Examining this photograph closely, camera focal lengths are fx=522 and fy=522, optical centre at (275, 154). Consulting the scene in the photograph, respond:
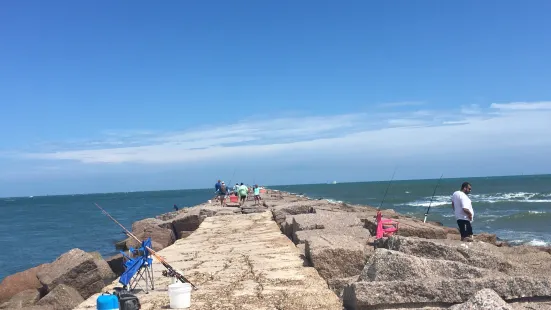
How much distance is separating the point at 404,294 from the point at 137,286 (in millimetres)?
3683

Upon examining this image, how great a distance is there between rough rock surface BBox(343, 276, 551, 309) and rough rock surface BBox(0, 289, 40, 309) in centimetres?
617

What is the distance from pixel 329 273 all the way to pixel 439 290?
6.18ft

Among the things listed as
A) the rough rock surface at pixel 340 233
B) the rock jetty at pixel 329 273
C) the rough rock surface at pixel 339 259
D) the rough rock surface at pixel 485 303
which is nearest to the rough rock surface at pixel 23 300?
the rock jetty at pixel 329 273

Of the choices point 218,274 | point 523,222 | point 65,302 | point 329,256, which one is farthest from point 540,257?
point 523,222

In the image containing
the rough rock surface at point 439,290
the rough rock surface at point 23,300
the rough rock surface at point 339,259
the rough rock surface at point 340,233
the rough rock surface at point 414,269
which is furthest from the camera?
the rough rock surface at point 23,300

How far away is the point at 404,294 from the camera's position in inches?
167

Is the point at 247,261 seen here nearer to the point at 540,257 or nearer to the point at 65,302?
the point at 65,302

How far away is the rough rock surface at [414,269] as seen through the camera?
4.43 metres

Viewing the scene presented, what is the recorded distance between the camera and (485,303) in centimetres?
350

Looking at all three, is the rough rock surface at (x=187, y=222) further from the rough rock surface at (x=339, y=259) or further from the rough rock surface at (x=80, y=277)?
the rough rock surface at (x=339, y=259)

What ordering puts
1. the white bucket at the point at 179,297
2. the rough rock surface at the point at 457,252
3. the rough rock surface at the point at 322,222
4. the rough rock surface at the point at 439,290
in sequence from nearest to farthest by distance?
the rough rock surface at the point at 439,290 → the rough rock surface at the point at 457,252 → the white bucket at the point at 179,297 → the rough rock surface at the point at 322,222

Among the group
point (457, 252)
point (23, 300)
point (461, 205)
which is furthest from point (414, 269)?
point (23, 300)

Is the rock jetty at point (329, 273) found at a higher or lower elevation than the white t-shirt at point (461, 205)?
lower

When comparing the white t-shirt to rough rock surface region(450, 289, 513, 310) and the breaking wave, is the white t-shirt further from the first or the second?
the breaking wave
